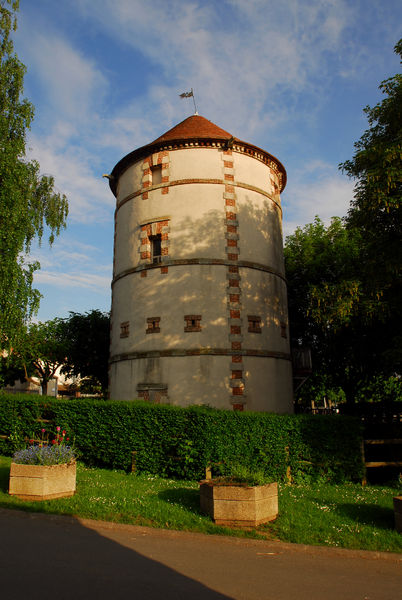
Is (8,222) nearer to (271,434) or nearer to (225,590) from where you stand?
(271,434)

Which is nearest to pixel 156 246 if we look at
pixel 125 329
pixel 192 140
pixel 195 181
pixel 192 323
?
pixel 195 181

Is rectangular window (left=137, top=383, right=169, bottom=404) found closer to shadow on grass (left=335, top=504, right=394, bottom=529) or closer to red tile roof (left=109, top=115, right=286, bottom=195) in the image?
shadow on grass (left=335, top=504, right=394, bottom=529)

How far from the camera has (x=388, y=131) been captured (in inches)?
575

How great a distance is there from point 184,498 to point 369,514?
3626 mm

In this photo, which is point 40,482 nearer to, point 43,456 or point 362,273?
point 43,456

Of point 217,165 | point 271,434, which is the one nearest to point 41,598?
point 271,434

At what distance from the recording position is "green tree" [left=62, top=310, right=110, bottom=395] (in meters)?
27.0

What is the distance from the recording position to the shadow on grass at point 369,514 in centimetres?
767

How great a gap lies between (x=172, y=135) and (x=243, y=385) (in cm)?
1221

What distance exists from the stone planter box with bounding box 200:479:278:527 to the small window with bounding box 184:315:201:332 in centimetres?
999

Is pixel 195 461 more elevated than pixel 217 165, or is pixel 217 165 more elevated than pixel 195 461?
pixel 217 165

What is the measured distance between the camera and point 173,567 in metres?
5.59

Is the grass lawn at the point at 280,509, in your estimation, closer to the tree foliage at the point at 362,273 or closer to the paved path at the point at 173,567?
the paved path at the point at 173,567

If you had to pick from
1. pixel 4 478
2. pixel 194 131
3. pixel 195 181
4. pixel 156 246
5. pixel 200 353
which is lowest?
pixel 4 478
